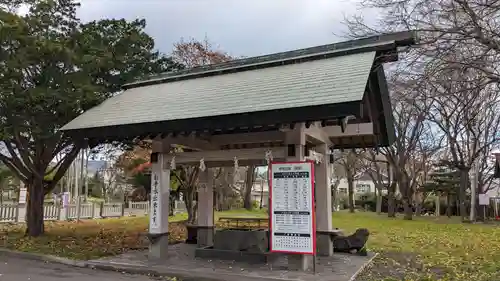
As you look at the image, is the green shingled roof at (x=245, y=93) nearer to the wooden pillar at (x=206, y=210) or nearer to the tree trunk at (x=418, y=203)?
Answer: the wooden pillar at (x=206, y=210)

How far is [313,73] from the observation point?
324 inches

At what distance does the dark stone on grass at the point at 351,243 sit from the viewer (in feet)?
33.9

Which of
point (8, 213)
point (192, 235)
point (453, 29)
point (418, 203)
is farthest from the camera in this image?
point (418, 203)

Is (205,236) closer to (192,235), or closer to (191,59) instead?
(192,235)

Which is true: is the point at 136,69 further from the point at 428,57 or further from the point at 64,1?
the point at 428,57

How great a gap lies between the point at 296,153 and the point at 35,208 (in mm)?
9340

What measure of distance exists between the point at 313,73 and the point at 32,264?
24.4 ft

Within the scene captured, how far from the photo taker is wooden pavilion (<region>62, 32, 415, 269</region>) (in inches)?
279

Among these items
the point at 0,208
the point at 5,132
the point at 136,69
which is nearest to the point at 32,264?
the point at 5,132

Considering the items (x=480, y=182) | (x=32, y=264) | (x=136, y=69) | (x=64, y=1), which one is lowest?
(x=32, y=264)

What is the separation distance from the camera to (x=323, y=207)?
10.1 metres

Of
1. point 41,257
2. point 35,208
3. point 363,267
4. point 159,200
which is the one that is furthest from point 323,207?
point 35,208

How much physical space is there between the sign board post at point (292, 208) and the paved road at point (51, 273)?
2606 mm

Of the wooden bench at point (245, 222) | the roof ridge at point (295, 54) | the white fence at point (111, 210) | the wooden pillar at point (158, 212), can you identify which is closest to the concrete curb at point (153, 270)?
the wooden pillar at point (158, 212)
